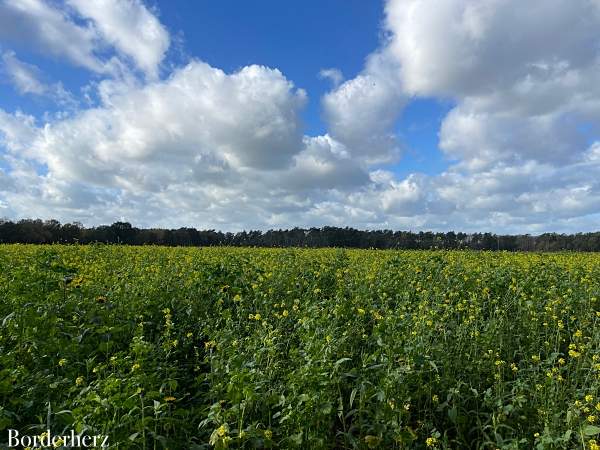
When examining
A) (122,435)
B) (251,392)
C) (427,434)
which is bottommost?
(427,434)

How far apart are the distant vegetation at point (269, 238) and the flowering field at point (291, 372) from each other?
50.2 feet

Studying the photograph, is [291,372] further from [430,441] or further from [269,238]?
[269,238]

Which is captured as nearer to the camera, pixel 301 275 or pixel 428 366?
pixel 428 366

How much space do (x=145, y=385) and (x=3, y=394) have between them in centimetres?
143

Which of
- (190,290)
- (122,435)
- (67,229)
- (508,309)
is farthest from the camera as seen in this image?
(67,229)

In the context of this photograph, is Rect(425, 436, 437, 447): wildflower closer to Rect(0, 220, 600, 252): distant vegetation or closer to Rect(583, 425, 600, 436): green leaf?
Rect(583, 425, 600, 436): green leaf

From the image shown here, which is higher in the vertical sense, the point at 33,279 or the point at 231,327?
the point at 33,279

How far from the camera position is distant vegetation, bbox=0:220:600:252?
31.4m

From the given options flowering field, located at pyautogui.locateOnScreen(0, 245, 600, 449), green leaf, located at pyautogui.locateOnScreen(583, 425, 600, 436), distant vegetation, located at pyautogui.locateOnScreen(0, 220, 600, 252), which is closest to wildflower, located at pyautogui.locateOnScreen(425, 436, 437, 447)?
flowering field, located at pyautogui.locateOnScreen(0, 245, 600, 449)

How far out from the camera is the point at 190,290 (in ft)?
24.8

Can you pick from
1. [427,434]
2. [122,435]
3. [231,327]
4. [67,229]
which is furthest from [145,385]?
[67,229]

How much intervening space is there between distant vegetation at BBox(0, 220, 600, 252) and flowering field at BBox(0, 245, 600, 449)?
15.3 m

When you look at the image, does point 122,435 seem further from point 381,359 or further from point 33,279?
point 33,279

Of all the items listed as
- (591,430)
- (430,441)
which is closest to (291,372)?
(430,441)
